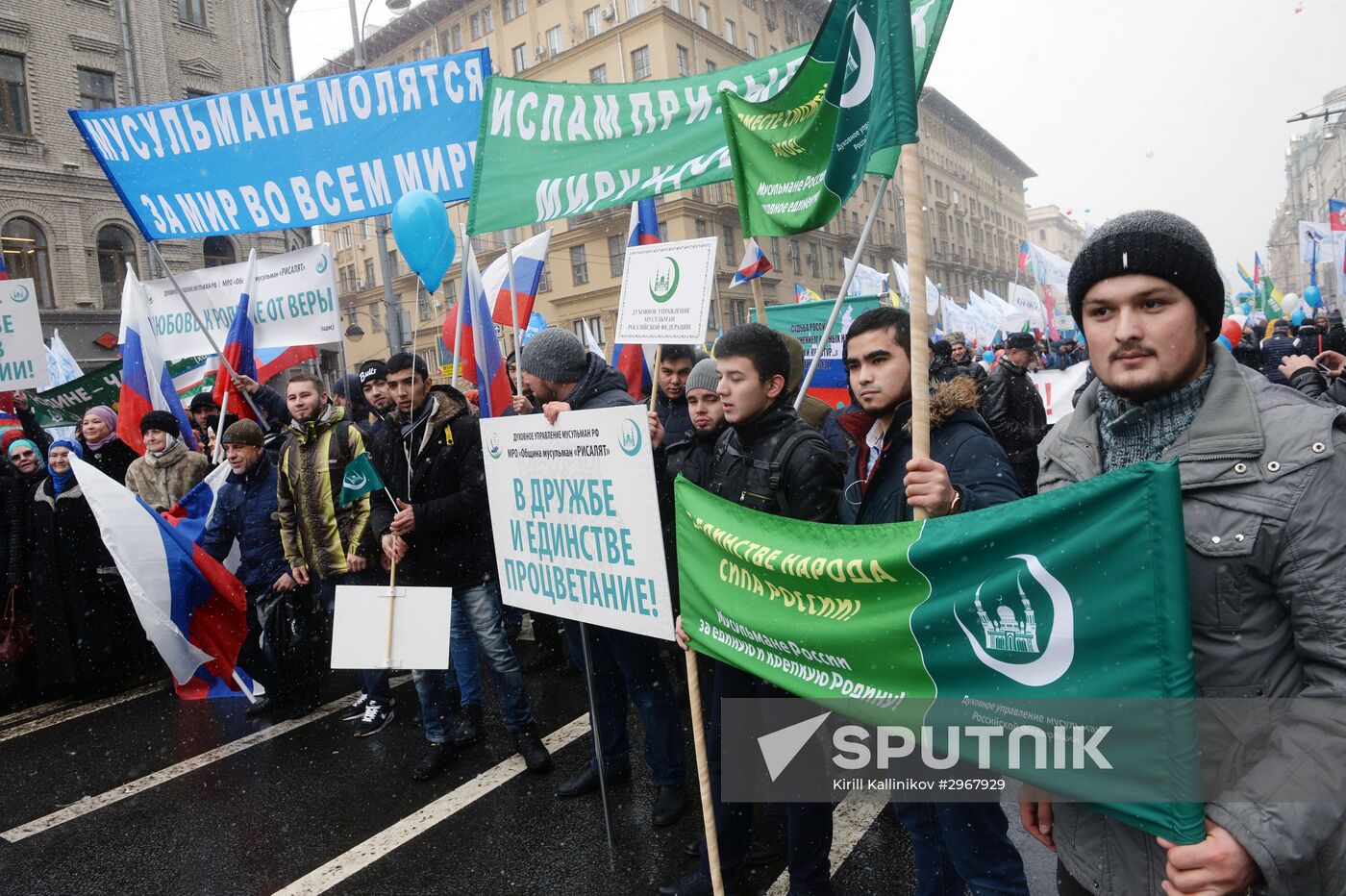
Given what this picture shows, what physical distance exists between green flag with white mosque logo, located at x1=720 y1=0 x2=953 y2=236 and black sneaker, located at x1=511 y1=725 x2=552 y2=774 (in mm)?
2784

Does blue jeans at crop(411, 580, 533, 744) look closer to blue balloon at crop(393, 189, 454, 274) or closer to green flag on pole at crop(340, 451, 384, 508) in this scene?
green flag on pole at crop(340, 451, 384, 508)

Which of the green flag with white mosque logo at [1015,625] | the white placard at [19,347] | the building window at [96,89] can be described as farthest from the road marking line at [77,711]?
the building window at [96,89]

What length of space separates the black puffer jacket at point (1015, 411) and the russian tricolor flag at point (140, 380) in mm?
6600

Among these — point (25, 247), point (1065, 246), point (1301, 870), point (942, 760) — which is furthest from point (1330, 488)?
point (1065, 246)

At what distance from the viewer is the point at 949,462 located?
233 centimetres

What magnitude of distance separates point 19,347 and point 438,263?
4.52 meters

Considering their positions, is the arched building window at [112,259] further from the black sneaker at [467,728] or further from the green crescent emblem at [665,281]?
the green crescent emblem at [665,281]

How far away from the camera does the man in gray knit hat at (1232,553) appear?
129 cm

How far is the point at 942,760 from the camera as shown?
6.57ft

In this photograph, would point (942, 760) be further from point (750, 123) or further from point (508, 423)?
point (750, 123)

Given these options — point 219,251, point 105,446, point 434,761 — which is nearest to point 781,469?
point 434,761

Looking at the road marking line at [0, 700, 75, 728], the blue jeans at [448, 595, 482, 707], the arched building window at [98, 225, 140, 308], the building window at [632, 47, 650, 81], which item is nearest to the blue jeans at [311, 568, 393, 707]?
the blue jeans at [448, 595, 482, 707]

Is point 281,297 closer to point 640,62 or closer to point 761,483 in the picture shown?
point 761,483

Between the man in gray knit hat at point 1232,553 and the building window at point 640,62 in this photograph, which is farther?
the building window at point 640,62
